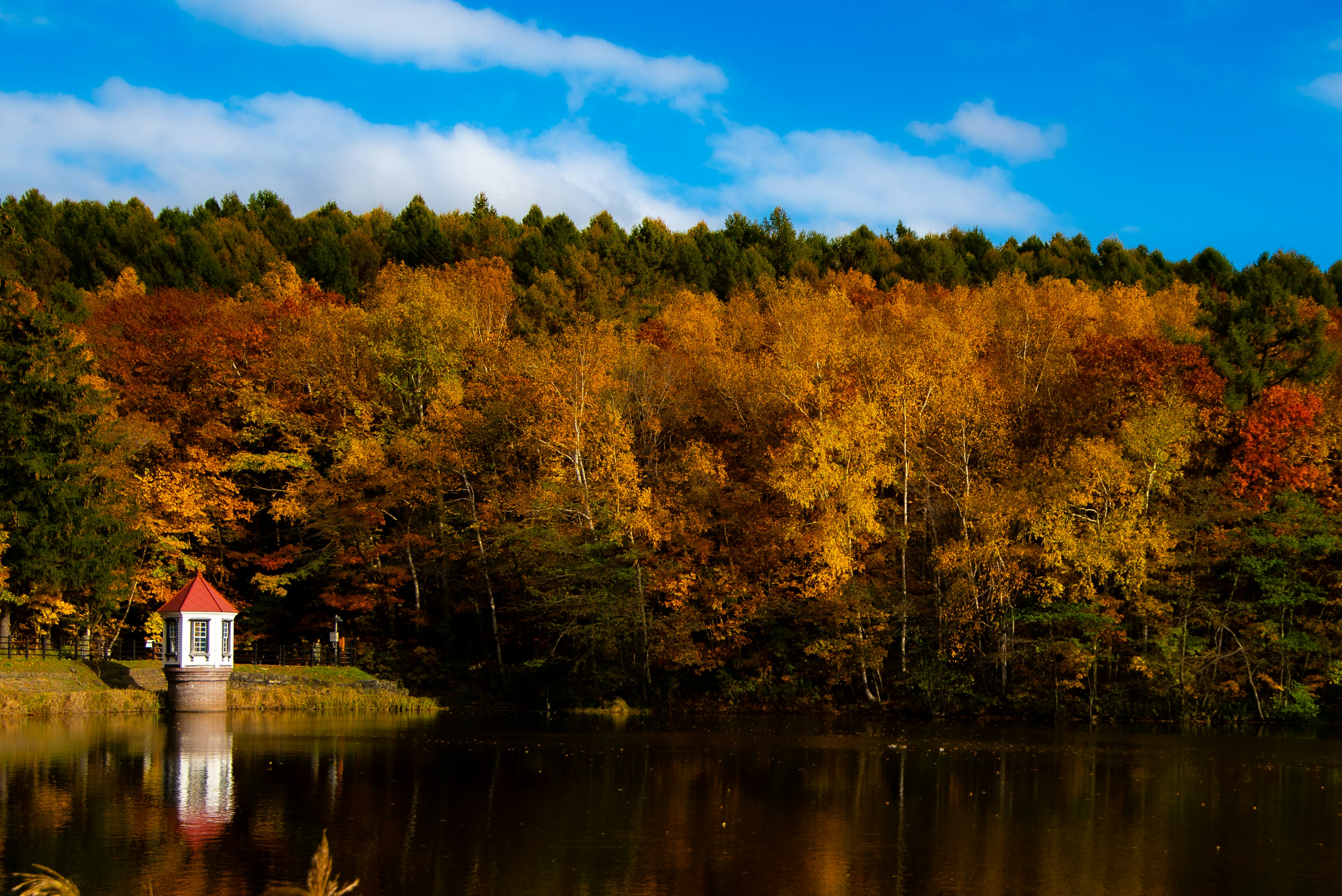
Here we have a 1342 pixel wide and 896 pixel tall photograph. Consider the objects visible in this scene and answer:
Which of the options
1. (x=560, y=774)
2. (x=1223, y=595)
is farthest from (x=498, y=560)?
(x=1223, y=595)

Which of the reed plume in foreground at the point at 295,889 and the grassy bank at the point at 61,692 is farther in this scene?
the grassy bank at the point at 61,692

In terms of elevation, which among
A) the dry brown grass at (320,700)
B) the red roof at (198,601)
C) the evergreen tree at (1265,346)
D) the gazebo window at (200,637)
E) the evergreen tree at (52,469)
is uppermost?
the evergreen tree at (1265,346)

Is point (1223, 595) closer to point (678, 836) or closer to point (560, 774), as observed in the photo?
point (560, 774)

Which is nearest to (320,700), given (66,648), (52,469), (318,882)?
(66,648)

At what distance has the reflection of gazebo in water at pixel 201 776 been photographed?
16.8 meters

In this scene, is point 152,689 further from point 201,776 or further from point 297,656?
point 201,776

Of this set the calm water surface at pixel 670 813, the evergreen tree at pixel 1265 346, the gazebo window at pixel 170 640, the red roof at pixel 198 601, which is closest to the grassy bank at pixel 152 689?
the gazebo window at pixel 170 640

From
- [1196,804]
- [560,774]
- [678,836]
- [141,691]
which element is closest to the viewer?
[678,836]

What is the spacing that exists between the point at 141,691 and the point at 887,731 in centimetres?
2342

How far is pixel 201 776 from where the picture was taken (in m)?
21.7

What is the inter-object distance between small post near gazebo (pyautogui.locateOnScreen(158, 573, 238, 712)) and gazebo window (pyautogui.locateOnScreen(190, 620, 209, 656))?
1cm

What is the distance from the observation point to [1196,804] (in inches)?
781

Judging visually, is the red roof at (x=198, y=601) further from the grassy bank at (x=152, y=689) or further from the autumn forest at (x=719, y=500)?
the autumn forest at (x=719, y=500)

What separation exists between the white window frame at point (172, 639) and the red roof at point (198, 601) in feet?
1.11
